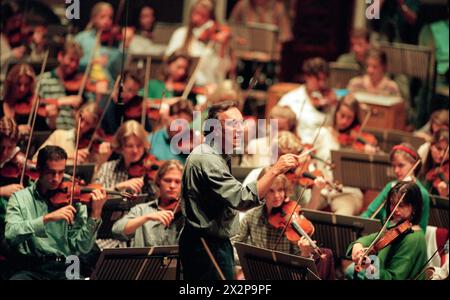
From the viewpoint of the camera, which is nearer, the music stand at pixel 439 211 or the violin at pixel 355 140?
the music stand at pixel 439 211

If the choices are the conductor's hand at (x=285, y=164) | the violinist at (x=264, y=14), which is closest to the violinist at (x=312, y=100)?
the violinist at (x=264, y=14)

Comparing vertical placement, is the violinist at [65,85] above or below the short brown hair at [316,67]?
below

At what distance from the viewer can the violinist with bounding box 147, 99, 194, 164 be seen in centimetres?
787

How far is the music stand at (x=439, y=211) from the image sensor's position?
292 inches

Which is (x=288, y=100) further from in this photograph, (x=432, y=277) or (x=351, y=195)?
(x=432, y=277)

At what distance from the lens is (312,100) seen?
905 cm

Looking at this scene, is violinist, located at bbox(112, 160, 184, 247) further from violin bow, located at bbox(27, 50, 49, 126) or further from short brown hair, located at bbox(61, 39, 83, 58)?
short brown hair, located at bbox(61, 39, 83, 58)

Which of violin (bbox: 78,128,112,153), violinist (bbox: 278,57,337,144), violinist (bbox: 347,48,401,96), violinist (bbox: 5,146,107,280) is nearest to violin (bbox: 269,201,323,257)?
violinist (bbox: 5,146,107,280)

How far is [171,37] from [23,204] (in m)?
4.73

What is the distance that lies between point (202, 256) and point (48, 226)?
3.47 feet

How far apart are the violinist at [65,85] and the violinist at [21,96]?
0.66 metres

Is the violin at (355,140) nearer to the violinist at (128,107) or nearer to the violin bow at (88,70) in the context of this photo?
the violinist at (128,107)
